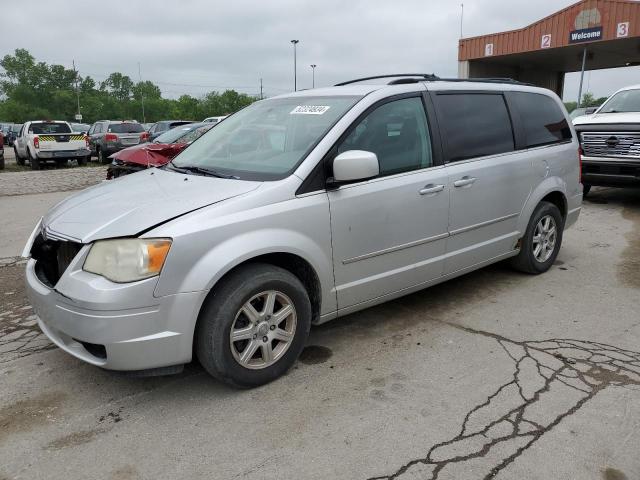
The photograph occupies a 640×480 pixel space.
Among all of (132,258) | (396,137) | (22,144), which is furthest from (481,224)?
(22,144)

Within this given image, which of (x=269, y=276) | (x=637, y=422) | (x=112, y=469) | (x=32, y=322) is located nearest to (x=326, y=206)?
(x=269, y=276)

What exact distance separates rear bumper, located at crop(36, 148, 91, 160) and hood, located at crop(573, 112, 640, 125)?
15987 mm

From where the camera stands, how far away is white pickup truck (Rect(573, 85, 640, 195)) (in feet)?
27.3

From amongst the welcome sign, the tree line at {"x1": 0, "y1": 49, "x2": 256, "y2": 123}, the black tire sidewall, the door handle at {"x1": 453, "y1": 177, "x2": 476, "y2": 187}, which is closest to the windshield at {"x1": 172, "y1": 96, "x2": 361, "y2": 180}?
the door handle at {"x1": 453, "y1": 177, "x2": 476, "y2": 187}

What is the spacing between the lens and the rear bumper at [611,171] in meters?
8.33

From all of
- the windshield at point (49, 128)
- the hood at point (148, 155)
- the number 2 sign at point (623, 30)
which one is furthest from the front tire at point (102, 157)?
the number 2 sign at point (623, 30)

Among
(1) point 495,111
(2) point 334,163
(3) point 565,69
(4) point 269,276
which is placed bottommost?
(4) point 269,276

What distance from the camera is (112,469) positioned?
2.52 m

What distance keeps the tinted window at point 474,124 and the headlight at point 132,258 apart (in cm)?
238

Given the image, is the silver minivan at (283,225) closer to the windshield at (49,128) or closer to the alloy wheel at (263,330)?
the alloy wheel at (263,330)

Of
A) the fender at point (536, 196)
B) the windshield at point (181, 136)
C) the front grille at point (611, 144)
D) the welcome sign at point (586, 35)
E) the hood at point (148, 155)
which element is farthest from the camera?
the welcome sign at point (586, 35)

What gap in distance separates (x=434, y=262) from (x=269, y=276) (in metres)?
1.54

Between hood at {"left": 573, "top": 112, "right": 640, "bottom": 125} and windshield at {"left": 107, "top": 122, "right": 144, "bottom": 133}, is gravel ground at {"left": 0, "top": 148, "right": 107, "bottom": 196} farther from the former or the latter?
hood at {"left": 573, "top": 112, "right": 640, "bottom": 125}

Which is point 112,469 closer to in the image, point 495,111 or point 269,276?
point 269,276
